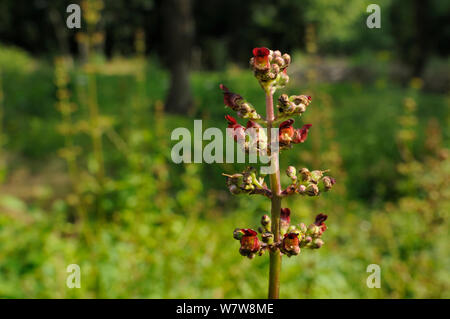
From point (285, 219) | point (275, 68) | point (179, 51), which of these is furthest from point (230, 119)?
point (179, 51)

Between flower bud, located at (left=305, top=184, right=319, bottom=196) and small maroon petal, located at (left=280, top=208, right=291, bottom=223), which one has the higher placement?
flower bud, located at (left=305, top=184, right=319, bottom=196)

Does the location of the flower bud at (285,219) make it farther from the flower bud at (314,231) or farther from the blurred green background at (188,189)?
the blurred green background at (188,189)

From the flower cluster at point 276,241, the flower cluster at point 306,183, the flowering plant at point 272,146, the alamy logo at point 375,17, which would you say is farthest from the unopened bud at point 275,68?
the alamy logo at point 375,17

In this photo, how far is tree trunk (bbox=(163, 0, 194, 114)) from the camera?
26.5 ft

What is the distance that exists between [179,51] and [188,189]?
5.16m

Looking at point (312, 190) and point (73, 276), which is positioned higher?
point (312, 190)

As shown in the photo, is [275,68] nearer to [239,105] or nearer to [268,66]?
[268,66]

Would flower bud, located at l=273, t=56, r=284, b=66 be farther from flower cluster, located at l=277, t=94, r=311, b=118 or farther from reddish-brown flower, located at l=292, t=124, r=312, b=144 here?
reddish-brown flower, located at l=292, t=124, r=312, b=144

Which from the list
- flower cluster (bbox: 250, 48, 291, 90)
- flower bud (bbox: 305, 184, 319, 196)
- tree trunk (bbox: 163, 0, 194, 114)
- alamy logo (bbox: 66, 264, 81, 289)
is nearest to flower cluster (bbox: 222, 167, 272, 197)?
flower bud (bbox: 305, 184, 319, 196)

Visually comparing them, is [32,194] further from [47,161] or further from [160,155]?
[160,155]

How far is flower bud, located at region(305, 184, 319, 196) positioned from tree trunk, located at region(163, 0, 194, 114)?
733 centimetres

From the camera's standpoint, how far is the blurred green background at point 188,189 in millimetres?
2852

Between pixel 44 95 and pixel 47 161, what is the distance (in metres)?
4.61

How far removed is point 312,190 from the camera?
1.07 meters
